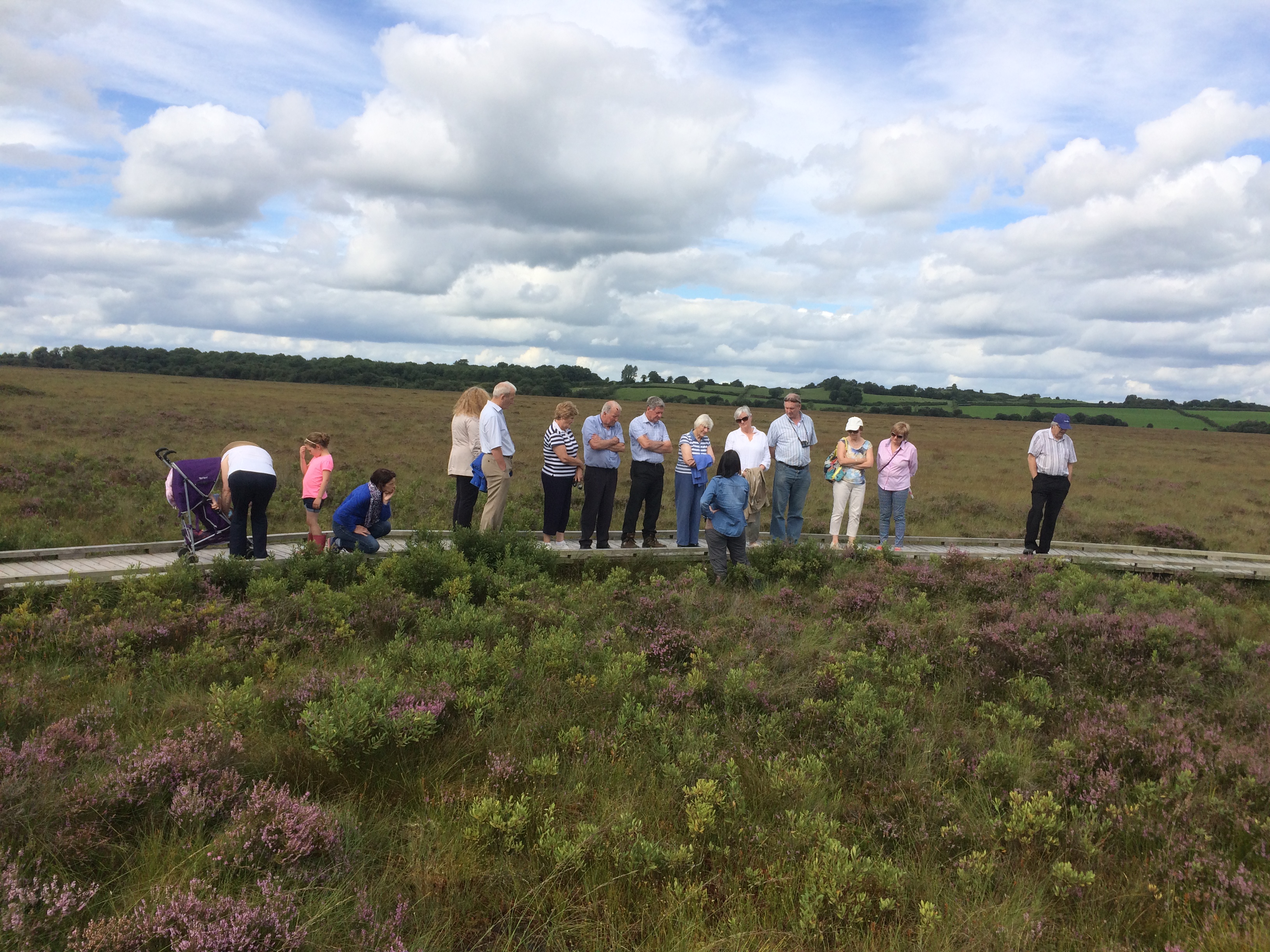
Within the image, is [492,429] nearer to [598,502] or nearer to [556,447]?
[556,447]

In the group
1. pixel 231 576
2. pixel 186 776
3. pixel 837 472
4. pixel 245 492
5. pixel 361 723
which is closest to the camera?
pixel 186 776

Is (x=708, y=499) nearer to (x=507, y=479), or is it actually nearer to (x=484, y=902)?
(x=507, y=479)

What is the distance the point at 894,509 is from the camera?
11469 mm

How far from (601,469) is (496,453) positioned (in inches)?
57.6

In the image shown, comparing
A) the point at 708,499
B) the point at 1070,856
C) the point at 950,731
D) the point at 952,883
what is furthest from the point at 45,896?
the point at 708,499

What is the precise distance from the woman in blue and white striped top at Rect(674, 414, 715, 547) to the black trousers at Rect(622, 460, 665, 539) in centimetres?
29

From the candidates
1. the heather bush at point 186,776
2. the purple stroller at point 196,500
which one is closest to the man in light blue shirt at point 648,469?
the purple stroller at point 196,500

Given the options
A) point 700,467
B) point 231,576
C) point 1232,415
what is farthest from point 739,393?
point 231,576

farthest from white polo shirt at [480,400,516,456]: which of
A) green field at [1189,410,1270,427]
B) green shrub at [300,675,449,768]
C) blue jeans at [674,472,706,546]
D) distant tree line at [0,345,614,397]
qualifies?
green field at [1189,410,1270,427]

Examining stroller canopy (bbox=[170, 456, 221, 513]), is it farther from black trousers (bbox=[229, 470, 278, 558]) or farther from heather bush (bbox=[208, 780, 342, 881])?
heather bush (bbox=[208, 780, 342, 881])

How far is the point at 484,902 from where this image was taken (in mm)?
3391

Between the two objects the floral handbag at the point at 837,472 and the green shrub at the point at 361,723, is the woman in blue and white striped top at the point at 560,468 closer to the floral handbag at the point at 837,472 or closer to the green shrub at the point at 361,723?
the floral handbag at the point at 837,472

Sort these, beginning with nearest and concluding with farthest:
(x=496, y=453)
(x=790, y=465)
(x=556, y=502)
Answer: (x=496, y=453)
(x=556, y=502)
(x=790, y=465)

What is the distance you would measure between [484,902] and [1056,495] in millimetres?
10862
